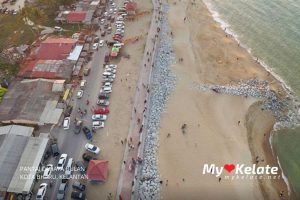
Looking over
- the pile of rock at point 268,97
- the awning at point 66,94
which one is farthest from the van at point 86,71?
the pile of rock at point 268,97

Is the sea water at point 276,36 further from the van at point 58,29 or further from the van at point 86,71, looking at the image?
the van at point 58,29

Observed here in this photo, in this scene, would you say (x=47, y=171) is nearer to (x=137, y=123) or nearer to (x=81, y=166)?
(x=81, y=166)

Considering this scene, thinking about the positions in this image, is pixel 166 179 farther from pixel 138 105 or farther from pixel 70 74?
pixel 70 74

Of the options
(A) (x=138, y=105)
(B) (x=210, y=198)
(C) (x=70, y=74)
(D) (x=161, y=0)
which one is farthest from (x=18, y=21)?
(B) (x=210, y=198)

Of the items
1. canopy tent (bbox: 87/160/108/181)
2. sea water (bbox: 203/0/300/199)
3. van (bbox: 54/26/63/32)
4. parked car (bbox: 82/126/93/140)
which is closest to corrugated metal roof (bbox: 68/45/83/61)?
van (bbox: 54/26/63/32)

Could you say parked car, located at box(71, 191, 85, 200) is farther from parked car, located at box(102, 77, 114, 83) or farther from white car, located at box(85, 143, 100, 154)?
parked car, located at box(102, 77, 114, 83)
